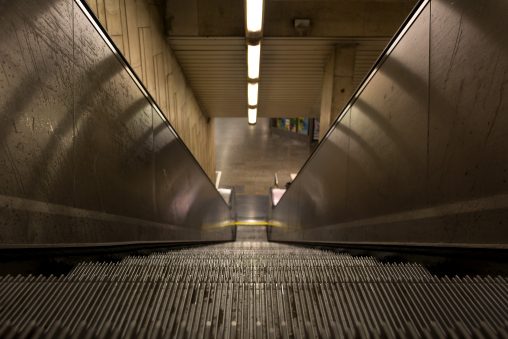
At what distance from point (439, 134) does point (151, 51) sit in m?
6.90

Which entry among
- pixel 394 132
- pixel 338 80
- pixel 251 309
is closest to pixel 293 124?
pixel 338 80

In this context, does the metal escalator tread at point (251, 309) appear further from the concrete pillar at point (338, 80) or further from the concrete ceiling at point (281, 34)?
the concrete ceiling at point (281, 34)

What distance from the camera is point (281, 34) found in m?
8.48

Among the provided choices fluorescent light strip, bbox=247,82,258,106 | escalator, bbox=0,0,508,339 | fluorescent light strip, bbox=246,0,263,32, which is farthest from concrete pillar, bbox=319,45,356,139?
escalator, bbox=0,0,508,339

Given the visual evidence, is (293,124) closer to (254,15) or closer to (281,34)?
(281,34)

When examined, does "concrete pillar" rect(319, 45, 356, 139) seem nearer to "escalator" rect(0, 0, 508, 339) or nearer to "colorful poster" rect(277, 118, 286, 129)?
"escalator" rect(0, 0, 508, 339)

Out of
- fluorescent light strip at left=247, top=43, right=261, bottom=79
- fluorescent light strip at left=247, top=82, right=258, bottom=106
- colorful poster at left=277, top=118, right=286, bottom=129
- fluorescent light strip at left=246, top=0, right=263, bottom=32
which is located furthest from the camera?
colorful poster at left=277, top=118, right=286, bottom=129

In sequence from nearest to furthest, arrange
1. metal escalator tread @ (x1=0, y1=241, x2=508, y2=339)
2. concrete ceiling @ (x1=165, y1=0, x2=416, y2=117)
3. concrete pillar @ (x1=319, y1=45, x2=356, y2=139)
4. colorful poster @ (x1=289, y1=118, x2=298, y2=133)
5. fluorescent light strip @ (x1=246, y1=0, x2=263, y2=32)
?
metal escalator tread @ (x1=0, y1=241, x2=508, y2=339) → fluorescent light strip @ (x1=246, y1=0, x2=263, y2=32) → concrete ceiling @ (x1=165, y1=0, x2=416, y2=117) → concrete pillar @ (x1=319, y1=45, x2=356, y2=139) → colorful poster @ (x1=289, y1=118, x2=298, y2=133)

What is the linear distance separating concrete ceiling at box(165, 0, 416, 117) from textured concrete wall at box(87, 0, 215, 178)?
20.8 inches

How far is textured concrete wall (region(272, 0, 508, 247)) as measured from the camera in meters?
1.63

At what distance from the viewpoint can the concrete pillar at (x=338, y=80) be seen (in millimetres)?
9062

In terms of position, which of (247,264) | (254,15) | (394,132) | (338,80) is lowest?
(247,264)

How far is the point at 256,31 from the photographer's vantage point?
7211 millimetres

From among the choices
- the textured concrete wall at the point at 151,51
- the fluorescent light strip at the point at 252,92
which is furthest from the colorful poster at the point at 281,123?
the textured concrete wall at the point at 151,51
